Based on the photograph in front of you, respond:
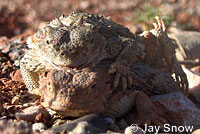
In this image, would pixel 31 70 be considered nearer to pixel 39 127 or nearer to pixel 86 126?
pixel 39 127

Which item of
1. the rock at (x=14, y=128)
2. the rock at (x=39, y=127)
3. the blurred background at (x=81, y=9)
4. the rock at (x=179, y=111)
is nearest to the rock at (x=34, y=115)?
the rock at (x=39, y=127)

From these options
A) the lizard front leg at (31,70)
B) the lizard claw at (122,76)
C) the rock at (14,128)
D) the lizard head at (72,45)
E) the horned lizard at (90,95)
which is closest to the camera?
the rock at (14,128)

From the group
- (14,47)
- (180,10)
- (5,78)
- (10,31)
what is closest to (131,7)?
(180,10)

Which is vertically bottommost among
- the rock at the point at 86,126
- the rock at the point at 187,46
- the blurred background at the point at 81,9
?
the rock at the point at 86,126

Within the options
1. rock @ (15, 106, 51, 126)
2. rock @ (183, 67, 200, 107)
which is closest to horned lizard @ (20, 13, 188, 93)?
rock @ (183, 67, 200, 107)

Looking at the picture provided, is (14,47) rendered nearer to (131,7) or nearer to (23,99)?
(23,99)

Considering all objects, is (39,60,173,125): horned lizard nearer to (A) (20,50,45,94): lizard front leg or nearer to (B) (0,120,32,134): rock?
(B) (0,120,32,134): rock

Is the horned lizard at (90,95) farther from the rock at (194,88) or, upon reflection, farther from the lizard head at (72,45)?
the rock at (194,88)
